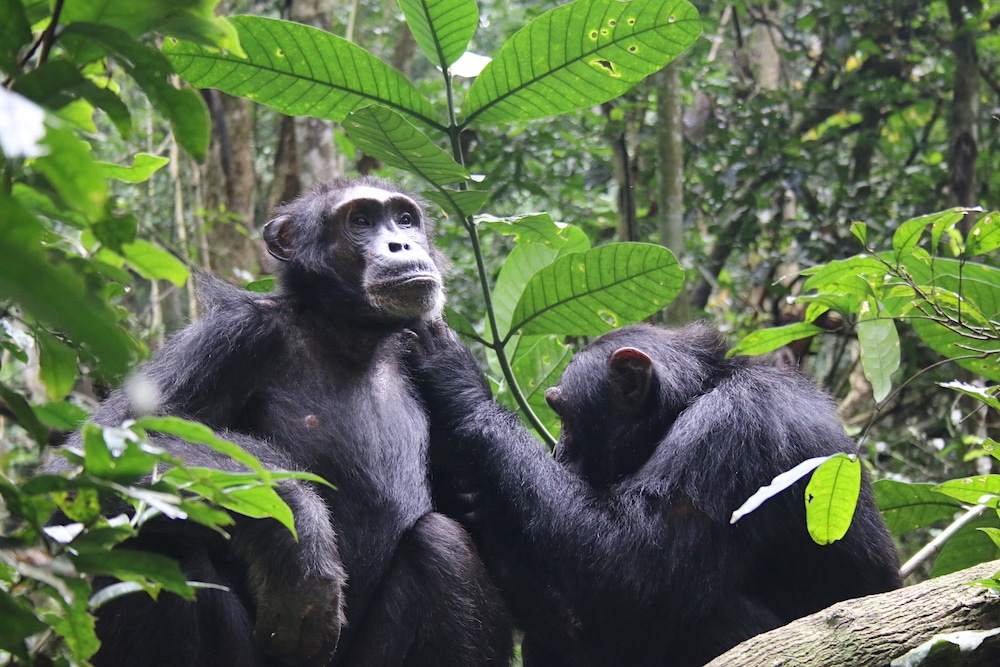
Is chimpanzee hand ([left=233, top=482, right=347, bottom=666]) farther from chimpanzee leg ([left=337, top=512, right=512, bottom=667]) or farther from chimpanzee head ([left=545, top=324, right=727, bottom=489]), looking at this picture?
chimpanzee head ([left=545, top=324, right=727, bottom=489])

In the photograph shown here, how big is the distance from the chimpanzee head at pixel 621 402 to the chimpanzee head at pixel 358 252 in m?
0.78

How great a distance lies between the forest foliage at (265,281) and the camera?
1681 mm

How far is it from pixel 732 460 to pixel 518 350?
4.72ft

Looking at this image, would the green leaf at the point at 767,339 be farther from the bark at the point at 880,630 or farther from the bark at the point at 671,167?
the bark at the point at 671,167

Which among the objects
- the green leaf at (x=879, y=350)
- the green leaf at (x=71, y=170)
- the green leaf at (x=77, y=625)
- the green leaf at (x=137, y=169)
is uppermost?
the green leaf at (x=137, y=169)

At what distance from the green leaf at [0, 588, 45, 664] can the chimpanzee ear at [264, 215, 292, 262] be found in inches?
114

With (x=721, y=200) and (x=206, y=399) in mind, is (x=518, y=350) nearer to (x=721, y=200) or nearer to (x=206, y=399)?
(x=206, y=399)

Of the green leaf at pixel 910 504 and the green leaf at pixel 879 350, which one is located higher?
the green leaf at pixel 879 350

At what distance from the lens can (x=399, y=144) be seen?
12.0 ft

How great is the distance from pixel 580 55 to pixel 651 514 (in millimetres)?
1891

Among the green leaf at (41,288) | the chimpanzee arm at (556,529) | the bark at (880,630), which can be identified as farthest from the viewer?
the chimpanzee arm at (556,529)

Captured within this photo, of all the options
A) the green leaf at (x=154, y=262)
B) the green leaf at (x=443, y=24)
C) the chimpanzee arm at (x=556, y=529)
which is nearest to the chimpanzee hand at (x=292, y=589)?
the chimpanzee arm at (x=556, y=529)

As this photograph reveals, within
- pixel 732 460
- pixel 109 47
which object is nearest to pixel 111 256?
pixel 109 47

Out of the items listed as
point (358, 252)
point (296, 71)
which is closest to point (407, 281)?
point (358, 252)
